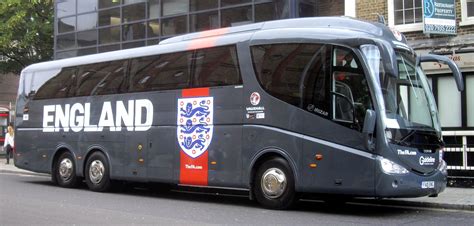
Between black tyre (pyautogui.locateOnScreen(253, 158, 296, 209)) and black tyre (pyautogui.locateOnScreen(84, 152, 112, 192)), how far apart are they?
4.99 meters

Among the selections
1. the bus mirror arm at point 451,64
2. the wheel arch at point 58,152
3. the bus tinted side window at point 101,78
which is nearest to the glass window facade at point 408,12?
the bus mirror arm at point 451,64

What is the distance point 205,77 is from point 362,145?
157 inches

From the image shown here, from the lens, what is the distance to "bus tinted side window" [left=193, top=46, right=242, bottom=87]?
11531mm

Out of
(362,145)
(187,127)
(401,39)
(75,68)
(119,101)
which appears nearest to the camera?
(362,145)

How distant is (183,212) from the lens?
414 inches

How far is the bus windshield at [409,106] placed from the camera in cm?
964

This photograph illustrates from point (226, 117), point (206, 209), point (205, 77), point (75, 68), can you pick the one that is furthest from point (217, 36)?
point (75, 68)

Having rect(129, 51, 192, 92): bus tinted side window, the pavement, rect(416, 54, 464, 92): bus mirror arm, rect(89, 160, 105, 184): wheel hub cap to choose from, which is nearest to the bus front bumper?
the pavement

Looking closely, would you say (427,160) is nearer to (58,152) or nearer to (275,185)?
(275,185)

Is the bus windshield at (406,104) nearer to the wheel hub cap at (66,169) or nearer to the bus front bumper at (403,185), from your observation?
the bus front bumper at (403,185)

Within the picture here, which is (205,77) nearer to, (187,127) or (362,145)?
(187,127)

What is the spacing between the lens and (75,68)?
15.4m

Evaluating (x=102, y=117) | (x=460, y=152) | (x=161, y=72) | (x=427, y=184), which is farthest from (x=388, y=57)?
(x=102, y=117)

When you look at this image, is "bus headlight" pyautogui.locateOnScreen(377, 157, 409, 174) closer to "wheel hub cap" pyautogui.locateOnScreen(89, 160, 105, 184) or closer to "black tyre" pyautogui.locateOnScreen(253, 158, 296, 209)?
"black tyre" pyautogui.locateOnScreen(253, 158, 296, 209)
